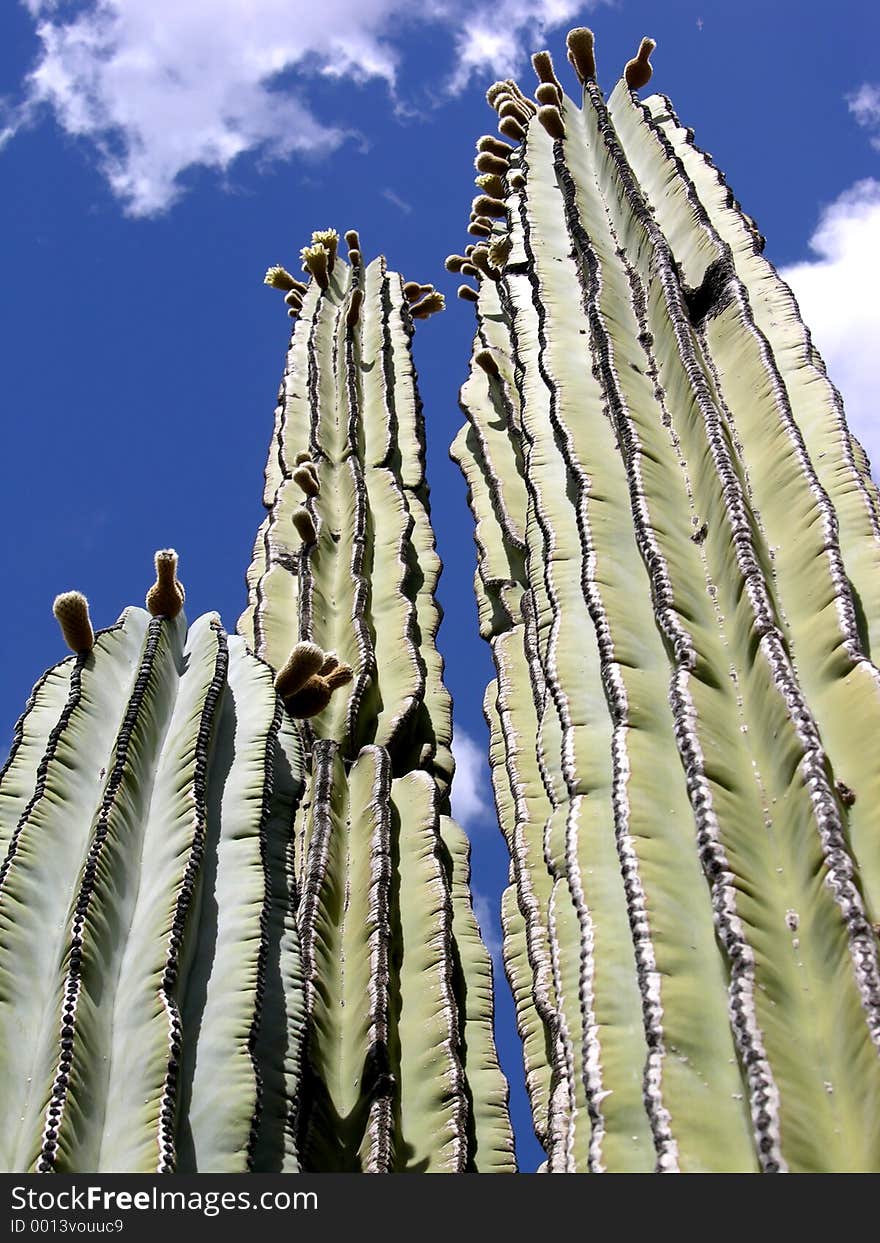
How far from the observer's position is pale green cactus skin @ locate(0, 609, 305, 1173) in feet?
7.84

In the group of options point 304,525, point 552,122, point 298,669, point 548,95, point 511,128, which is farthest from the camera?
point 511,128

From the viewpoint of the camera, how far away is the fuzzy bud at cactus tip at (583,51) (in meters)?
5.48

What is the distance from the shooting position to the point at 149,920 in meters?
2.76

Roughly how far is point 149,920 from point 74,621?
3.36 feet

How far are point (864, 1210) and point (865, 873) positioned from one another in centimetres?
62

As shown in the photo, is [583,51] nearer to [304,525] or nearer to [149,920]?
[304,525]

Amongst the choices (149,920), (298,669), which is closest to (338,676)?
(298,669)

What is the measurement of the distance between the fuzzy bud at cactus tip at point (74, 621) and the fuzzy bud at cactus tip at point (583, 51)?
11.8 ft

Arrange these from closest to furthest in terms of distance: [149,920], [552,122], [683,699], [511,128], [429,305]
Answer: [683,699] → [149,920] → [552,122] → [511,128] → [429,305]

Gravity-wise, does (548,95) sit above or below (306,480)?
above

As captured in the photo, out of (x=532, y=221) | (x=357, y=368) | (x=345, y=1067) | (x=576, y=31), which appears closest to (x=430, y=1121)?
(x=345, y=1067)

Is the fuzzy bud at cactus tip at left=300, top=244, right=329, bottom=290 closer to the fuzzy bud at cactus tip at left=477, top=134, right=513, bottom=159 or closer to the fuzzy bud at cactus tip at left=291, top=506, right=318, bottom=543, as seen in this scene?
the fuzzy bud at cactus tip at left=477, top=134, right=513, bottom=159

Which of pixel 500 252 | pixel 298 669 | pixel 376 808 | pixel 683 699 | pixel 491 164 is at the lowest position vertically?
pixel 683 699

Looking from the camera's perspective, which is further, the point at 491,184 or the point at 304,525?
the point at 491,184
